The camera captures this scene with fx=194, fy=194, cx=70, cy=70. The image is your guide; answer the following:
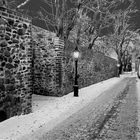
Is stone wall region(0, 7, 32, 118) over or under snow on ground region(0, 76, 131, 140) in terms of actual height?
over

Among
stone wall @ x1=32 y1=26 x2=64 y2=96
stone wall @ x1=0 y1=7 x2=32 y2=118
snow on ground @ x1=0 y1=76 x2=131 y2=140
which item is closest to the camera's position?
snow on ground @ x1=0 y1=76 x2=131 y2=140

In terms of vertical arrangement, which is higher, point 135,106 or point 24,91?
point 24,91

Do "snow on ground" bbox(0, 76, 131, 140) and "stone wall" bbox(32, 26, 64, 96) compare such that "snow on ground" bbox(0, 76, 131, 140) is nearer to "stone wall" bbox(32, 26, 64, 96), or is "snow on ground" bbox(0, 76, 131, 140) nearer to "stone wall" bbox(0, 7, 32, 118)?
"stone wall" bbox(0, 7, 32, 118)

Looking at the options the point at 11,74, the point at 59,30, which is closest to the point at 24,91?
the point at 11,74

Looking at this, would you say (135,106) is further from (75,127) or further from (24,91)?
(24,91)

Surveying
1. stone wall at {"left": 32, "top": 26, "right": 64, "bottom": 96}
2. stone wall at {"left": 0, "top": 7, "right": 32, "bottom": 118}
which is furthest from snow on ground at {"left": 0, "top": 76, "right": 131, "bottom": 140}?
stone wall at {"left": 32, "top": 26, "right": 64, "bottom": 96}

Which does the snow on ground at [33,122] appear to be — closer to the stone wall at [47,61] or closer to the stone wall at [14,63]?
the stone wall at [14,63]

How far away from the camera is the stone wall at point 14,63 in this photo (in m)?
6.27

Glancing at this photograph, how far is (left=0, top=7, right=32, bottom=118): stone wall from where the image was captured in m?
6.27

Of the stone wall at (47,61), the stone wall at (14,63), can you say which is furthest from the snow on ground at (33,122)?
the stone wall at (47,61)

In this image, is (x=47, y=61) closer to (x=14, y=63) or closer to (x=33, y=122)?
(x=14, y=63)

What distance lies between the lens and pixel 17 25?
22.9ft

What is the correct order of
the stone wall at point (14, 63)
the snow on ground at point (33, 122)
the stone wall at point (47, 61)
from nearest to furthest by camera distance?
1. the snow on ground at point (33, 122)
2. the stone wall at point (14, 63)
3. the stone wall at point (47, 61)

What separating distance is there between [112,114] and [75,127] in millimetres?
1953
